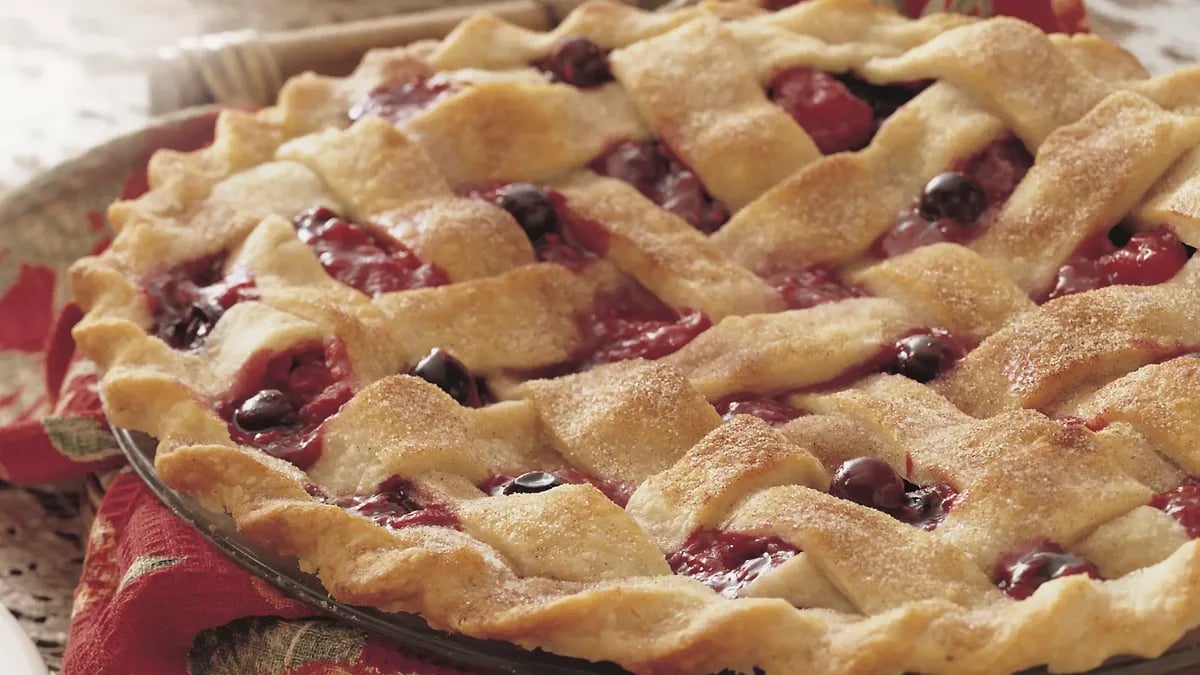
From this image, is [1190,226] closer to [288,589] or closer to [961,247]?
[961,247]

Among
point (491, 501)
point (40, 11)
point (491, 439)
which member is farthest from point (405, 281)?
point (40, 11)

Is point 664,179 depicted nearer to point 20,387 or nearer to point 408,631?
point 408,631

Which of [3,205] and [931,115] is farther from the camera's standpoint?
[3,205]

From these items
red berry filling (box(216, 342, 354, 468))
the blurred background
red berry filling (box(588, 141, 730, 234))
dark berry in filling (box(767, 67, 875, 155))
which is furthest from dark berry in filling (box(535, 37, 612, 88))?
the blurred background

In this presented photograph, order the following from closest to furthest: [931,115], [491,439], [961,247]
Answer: [491,439] < [961,247] < [931,115]

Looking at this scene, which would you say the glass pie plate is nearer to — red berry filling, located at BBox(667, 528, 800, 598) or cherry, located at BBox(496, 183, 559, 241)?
red berry filling, located at BBox(667, 528, 800, 598)

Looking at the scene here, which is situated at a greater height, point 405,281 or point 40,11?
point 405,281
